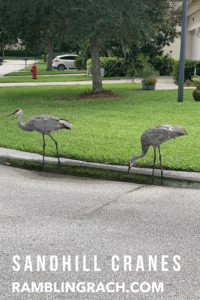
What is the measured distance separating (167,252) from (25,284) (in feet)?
5.05

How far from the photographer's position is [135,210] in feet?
19.6

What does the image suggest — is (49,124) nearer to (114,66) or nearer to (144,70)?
(144,70)

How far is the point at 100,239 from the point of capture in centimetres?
499

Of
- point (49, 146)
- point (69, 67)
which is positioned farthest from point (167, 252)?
point (69, 67)

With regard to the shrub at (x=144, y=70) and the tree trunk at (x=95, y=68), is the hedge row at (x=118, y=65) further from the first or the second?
the tree trunk at (x=95, y=68)

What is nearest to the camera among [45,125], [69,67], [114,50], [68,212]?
[68,212]

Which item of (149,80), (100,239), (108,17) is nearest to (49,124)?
(100,239)

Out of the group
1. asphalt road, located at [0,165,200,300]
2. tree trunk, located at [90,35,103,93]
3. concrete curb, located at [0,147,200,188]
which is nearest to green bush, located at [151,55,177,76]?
tree trunk, located at [90,35,103,93]

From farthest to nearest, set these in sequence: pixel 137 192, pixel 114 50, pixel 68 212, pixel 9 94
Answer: pixel 114 50 < pixel 9 94 < pixel 137 192 < pixel 68 212

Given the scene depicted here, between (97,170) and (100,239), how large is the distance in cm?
325

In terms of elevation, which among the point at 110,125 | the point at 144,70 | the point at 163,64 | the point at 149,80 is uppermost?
the point at 163,64

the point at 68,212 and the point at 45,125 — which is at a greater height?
the point at 45,125

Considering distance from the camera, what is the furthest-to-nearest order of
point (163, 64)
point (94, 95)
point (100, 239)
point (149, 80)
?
1. point (163, 64)
2. point (149, 80)
3. point (94, 95)
4. point (100, 239)

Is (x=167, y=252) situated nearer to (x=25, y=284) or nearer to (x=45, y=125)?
(x=25, y=284)
